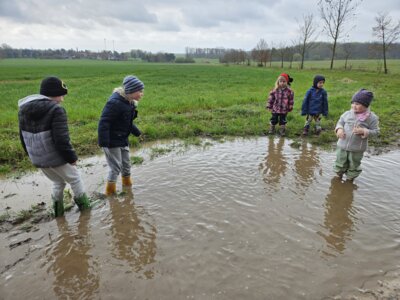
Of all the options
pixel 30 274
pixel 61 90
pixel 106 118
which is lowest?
pixel 30 274

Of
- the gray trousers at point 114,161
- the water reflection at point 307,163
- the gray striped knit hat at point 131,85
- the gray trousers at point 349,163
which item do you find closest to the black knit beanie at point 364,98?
the gray trousers at point 349,163

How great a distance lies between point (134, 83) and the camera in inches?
179

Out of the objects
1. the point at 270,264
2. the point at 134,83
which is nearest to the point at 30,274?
the point at 270,264

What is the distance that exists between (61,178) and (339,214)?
3.98m

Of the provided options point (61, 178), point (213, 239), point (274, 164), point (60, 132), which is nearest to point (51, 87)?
point (60, 132)

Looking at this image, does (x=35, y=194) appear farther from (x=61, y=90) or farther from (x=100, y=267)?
(x=100, y=267)

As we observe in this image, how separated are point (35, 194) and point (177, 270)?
3.15m

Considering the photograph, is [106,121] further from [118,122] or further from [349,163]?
[349,163]

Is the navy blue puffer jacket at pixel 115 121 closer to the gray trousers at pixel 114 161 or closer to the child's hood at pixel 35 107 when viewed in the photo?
the gray trousers at pixel 114 161

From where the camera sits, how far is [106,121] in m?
4.51

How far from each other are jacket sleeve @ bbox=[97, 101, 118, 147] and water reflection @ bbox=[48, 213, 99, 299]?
4.23ft

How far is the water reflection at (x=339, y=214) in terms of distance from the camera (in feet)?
11.9

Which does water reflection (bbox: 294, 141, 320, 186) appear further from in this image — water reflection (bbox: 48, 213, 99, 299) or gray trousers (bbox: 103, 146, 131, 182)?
water reflection (bbox: 48, 213, 99, 299)

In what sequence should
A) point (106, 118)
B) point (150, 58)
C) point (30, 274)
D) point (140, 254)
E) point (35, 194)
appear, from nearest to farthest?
point (30, 274) < point (140, 254) < point (106, 118) < point (35, 194) < point (150, 58)
